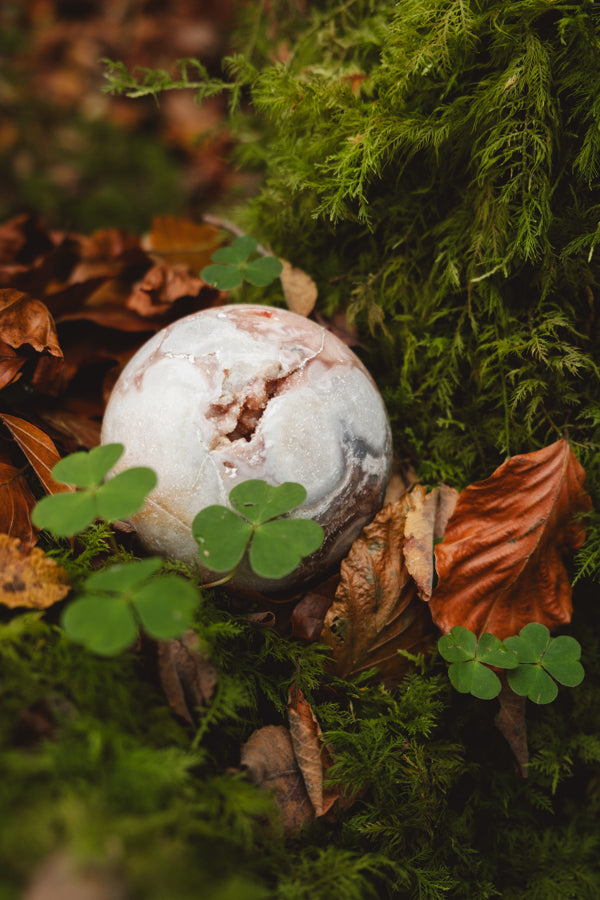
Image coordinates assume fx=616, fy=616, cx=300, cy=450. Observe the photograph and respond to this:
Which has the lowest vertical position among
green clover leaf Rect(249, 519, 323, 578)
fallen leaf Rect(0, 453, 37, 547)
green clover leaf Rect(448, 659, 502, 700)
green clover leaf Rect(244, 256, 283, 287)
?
green clover leaf Rect(448, 659, 502, 700)

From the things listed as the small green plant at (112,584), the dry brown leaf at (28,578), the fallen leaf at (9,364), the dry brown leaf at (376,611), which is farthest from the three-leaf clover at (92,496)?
the dry brown leaf at (376,611)

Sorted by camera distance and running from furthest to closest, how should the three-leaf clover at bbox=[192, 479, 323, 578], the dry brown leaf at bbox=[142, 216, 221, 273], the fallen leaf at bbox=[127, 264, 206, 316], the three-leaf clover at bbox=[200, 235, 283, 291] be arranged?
the dry brown leaf at bbox=[142, 216, 221, 273] → the fallen leaf at bbox=[127, 264, 206, 316] → the three-leaf clover at bbox=[200, 235, 283, 291] → the three-leaf clover at bbox=[192, 479, 323, 578]

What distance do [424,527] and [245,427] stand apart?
0.72 meters

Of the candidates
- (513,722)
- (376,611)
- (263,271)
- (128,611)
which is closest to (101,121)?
(263,271)

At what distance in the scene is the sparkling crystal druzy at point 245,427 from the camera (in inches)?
71.6

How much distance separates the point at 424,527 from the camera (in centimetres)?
211

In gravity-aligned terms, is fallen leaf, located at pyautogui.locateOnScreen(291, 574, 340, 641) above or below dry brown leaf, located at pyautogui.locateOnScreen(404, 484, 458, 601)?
below

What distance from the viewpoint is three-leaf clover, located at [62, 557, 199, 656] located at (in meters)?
1.29

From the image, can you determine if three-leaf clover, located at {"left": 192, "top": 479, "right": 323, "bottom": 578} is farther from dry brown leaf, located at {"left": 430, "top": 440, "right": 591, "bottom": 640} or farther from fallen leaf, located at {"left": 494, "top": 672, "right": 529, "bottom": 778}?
fallen leaf, located at {"left": 494, "top": 672, "right": 529, "bottom": 778}

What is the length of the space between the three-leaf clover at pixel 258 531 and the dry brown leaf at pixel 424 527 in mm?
495

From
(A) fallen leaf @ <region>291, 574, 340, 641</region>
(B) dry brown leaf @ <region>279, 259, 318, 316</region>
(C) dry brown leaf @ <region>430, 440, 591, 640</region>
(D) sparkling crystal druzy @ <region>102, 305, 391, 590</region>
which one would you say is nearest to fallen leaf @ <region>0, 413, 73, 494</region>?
(D) sparkling crystal druzy @ <region>102, 305, 391, 590</region>

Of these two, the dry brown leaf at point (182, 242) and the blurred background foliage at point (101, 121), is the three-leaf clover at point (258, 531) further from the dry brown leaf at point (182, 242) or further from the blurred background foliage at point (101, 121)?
the blurred background foliage at point (101, 121)

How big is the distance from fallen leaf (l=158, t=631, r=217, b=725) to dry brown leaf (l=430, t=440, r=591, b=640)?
0.81 metres

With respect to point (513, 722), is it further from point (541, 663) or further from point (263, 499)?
point (263, 499)
